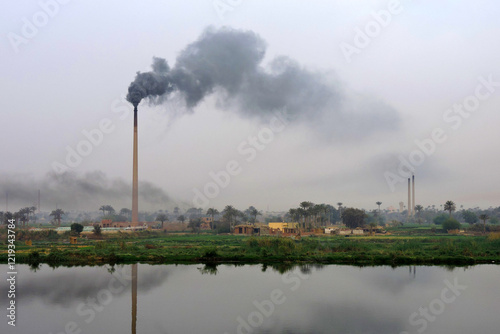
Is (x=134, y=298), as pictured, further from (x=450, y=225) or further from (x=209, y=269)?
(x=450, y=225)

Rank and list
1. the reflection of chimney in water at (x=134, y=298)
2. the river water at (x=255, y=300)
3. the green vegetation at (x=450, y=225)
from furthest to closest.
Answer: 1. the green vegetation at (x=450, y=225)
2. the reflection of chimney in water at (x=134, y=298)
3. the river water at (x=255, y=300)

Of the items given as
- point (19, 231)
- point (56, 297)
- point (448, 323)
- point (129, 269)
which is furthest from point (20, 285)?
point (19, 231)

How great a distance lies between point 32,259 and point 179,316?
19.4m

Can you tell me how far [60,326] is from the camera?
691 inches

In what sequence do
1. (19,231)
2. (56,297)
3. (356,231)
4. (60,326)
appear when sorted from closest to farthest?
(60,326) < (56,297) < (19,231) < (356,231)

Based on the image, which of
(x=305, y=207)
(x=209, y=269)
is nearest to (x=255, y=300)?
(x=209, y=269)

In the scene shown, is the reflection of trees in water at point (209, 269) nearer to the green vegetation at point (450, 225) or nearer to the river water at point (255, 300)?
the river water at point (255, 300)

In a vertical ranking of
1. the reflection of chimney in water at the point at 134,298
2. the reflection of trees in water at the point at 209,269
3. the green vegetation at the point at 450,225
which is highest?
the green vegetation at the point at 450,225

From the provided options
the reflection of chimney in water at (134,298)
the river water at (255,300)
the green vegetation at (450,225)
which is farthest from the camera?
the green vegetation at (450,225)

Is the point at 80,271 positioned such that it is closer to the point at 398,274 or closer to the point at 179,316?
the point at 179,316

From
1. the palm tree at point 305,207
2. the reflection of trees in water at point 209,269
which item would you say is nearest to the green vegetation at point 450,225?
the palm tree at point 305,207

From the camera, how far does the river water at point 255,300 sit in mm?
17312

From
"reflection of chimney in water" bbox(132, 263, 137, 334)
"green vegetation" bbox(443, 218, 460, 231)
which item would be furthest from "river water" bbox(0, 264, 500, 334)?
"green vegetation" bbox(443, 218, 460, 231)

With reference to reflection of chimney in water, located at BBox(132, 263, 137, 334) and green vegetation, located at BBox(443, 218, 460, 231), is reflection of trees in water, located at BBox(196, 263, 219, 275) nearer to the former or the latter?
reflection of chimney in water, located at BBox(132, 263, 137, 334)
